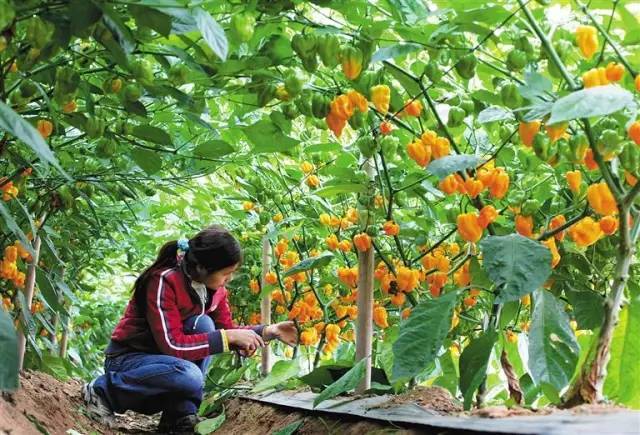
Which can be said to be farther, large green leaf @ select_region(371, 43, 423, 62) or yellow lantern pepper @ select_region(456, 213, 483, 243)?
yellow lantern pepper @ select_region(456, 213, 483, 243)

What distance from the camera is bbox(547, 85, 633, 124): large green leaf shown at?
960 millimetres

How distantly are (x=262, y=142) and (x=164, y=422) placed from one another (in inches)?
65.8

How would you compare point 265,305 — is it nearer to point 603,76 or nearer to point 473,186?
point 473,186

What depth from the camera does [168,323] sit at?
2957 millimetres

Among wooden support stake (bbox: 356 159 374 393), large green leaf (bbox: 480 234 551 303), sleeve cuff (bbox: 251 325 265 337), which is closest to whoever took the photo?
large green leaf (bbox: 480 234 551 303)

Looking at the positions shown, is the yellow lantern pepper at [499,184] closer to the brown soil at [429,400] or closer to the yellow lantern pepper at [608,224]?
the yellow lantern pepper at [608,224]

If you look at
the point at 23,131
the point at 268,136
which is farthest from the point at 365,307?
the point at 23,131

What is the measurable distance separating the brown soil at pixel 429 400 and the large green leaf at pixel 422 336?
24cm

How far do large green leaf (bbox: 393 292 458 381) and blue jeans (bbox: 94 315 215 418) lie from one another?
1762 millimetres

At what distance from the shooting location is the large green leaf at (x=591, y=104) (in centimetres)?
96

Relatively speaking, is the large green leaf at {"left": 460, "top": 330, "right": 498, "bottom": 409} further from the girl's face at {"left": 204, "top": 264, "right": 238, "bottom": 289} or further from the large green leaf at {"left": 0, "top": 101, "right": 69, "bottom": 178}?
the girl's face at {"left": 204, "top": 264, "right": 238, "bottom": 289}

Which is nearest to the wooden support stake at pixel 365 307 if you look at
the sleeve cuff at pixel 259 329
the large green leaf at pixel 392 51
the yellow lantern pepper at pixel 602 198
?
the large green leaf at pixel 392 51

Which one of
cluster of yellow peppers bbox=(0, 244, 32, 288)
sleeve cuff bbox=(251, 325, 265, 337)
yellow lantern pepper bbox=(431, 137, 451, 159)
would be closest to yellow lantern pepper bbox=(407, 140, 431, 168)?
yellow lantern pepper bbox=(431, 137, 451, 159)

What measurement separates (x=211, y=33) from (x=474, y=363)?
0.81 m
